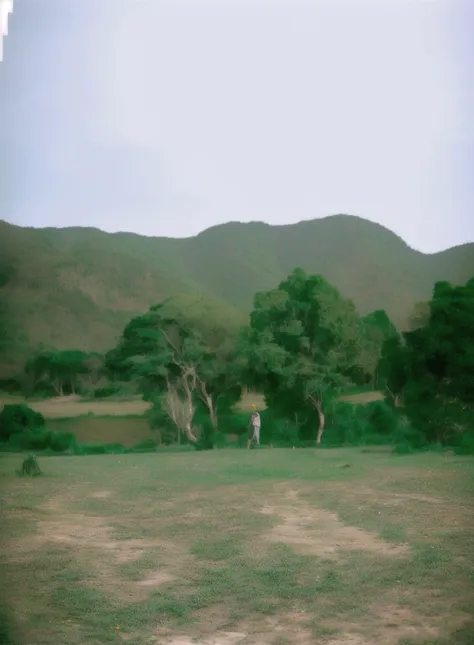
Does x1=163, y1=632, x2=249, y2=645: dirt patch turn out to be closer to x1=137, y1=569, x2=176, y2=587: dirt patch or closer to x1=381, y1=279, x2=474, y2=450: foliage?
x1=137, y1=569, x2=176, y2=587: dirt patch

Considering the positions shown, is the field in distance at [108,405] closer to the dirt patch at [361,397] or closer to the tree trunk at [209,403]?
the dirt patch at [361,397]

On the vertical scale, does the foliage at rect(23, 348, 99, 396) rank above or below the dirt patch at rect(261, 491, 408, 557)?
above

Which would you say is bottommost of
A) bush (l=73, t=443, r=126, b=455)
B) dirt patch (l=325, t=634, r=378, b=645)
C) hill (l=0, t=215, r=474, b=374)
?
bush (l=73, t=443, r=126, b=455)

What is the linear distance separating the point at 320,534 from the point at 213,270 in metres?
25.3

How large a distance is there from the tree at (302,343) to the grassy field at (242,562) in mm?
10798

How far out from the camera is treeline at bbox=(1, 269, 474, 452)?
51.3ft

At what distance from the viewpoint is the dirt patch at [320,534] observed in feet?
17.5

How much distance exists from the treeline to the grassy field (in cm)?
654

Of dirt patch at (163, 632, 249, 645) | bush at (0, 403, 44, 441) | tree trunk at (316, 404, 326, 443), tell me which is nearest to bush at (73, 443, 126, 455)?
bush at (0, 403, 44, 441)

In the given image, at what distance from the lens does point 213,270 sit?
3083 centimetres

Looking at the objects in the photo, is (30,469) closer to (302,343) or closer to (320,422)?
(302,343)

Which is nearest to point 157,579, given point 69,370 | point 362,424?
point 362,424

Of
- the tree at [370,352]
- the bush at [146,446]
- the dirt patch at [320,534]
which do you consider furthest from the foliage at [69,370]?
the dirt patch at [320,534]

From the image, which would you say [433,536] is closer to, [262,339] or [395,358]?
[395,358]
